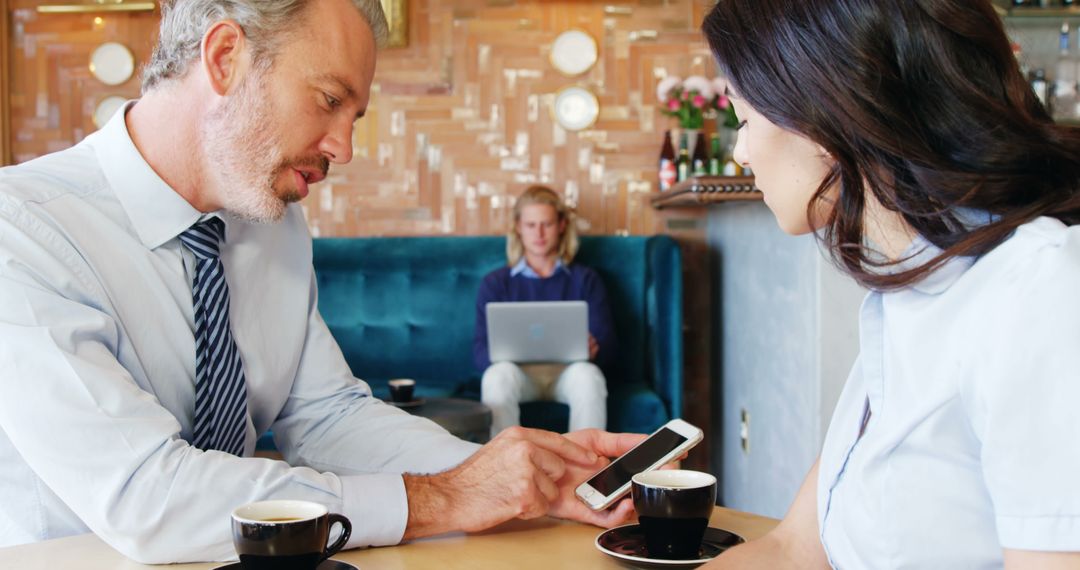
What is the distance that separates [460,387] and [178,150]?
3.15 meters

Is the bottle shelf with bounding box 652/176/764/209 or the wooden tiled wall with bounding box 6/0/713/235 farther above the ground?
the wooden tiled wall with bounding box 6/0/713/235

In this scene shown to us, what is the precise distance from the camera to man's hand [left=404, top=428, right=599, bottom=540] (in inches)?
45.9

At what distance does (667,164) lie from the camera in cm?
488

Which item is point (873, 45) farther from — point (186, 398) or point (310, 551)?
point (186, 398)

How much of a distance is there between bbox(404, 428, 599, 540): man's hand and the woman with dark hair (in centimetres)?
34

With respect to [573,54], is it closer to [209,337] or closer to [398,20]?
[398,20]

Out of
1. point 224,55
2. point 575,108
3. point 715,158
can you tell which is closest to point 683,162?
point 715,158

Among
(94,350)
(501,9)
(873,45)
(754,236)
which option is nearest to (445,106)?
(501,9)

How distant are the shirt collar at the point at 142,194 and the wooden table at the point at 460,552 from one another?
43 centimetres

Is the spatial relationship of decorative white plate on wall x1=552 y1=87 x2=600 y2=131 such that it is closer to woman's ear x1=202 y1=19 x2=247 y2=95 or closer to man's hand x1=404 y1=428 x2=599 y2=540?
woman's ear x1=202 y1=19 x2=247 y2=95

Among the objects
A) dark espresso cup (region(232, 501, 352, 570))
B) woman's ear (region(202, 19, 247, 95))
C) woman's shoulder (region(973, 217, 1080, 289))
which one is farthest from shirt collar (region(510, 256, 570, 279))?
woman's shoulder (region(973, 217, 1080, 289))

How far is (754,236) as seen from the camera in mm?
3994

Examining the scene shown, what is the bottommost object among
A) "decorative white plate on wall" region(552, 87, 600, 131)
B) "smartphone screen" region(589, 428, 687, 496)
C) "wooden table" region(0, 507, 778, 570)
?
"wooden table" region(0, 507, 778, 570)

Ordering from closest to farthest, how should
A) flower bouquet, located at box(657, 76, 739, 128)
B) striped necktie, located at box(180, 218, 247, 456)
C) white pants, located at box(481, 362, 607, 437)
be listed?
striped necktie, located at box(180, 218, 247, 456) → white pants, located at box(481, 362, 607, 437) → flower bouquet, located at box(657, 76, 739, 128)
